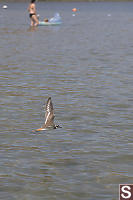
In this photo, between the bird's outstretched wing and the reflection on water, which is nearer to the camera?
the reflection on water

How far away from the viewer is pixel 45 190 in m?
7.63

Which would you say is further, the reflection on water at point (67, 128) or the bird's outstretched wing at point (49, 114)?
the bird's outstretched wing at point (49, 114)

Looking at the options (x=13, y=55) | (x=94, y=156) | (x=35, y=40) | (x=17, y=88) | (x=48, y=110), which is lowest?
(x=94, y=156)

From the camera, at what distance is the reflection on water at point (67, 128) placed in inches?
311

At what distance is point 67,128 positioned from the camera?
36.4ft

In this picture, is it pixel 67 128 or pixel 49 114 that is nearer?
pixel 49 114

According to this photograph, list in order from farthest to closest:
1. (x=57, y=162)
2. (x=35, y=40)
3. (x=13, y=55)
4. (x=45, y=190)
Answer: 1. (x=35, y=40)
2. (x=13, y=55)
3. (x=57, y=162)
4. (x=45, y=190)

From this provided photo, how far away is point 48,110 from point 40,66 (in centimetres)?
1105

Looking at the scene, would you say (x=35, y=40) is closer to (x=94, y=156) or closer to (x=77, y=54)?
(x=77, y=54)

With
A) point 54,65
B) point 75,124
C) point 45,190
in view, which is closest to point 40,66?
point 54,65

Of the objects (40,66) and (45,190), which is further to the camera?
(40,66)

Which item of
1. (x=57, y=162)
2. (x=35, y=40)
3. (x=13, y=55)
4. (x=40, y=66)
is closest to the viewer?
(x=57, y=162)

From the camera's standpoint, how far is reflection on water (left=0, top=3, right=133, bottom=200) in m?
7.90

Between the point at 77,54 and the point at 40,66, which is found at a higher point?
the point at 77,54
